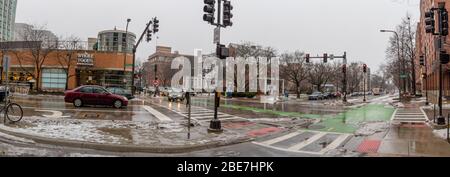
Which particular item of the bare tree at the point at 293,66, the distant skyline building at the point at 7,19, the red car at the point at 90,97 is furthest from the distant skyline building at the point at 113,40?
the distant skyline building at the point at 7,19

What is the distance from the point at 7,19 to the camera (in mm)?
136500

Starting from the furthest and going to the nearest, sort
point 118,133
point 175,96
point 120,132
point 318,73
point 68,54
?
point 318,73, point 68,54, point 175,96, point 120,132, point 118,133

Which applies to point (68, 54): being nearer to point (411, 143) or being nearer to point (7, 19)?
point (411, 143)

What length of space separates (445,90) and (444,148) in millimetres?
40343

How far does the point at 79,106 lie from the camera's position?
23062 mm

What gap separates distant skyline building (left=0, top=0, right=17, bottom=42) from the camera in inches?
5069

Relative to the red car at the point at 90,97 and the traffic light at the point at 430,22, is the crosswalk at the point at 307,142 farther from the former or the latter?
the red car at the point at 90,97

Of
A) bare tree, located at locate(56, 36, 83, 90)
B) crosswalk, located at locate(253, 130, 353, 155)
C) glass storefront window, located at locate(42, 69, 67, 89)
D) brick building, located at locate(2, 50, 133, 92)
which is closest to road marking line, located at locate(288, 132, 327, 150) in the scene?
crosswalk, located at locate(253, 130, 353, 155)

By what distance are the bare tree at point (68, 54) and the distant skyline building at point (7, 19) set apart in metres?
95.1

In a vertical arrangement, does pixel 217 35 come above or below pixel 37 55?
below

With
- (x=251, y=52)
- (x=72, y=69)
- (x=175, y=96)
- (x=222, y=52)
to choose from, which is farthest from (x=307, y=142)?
(x=251, y=52)

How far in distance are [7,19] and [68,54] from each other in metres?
112

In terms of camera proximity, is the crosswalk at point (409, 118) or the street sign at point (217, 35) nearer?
the street sign at point (217, 35)

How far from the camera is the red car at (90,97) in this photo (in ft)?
75.5
